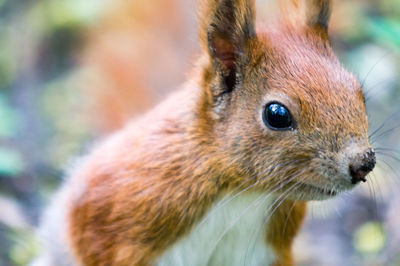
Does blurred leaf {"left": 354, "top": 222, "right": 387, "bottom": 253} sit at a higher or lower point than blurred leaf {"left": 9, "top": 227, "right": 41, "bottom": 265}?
lower

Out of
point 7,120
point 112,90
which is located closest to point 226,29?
point 112,90

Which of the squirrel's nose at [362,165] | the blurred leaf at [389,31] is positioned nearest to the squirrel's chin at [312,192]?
the squirrel's nose at [362,165]

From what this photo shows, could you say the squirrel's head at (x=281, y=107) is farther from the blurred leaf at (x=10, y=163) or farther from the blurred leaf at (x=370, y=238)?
the blurred leaf at (x=10, y=163)

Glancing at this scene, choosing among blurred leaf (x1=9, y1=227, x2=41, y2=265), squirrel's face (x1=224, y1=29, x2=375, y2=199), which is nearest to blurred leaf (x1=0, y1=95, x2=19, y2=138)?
blurred leaf (x1=9, y1=227, x2=41, y2=265)

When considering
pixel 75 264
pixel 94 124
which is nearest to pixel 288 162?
pixel 75 264

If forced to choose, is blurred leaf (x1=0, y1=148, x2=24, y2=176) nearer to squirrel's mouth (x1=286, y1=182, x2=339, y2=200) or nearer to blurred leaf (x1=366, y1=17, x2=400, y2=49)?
squirrel's mouth (x1=286, y1=182, x2=339, y2=200)

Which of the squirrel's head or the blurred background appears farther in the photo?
the blurred background

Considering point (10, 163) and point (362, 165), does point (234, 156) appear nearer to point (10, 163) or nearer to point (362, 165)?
point (362, 165)
